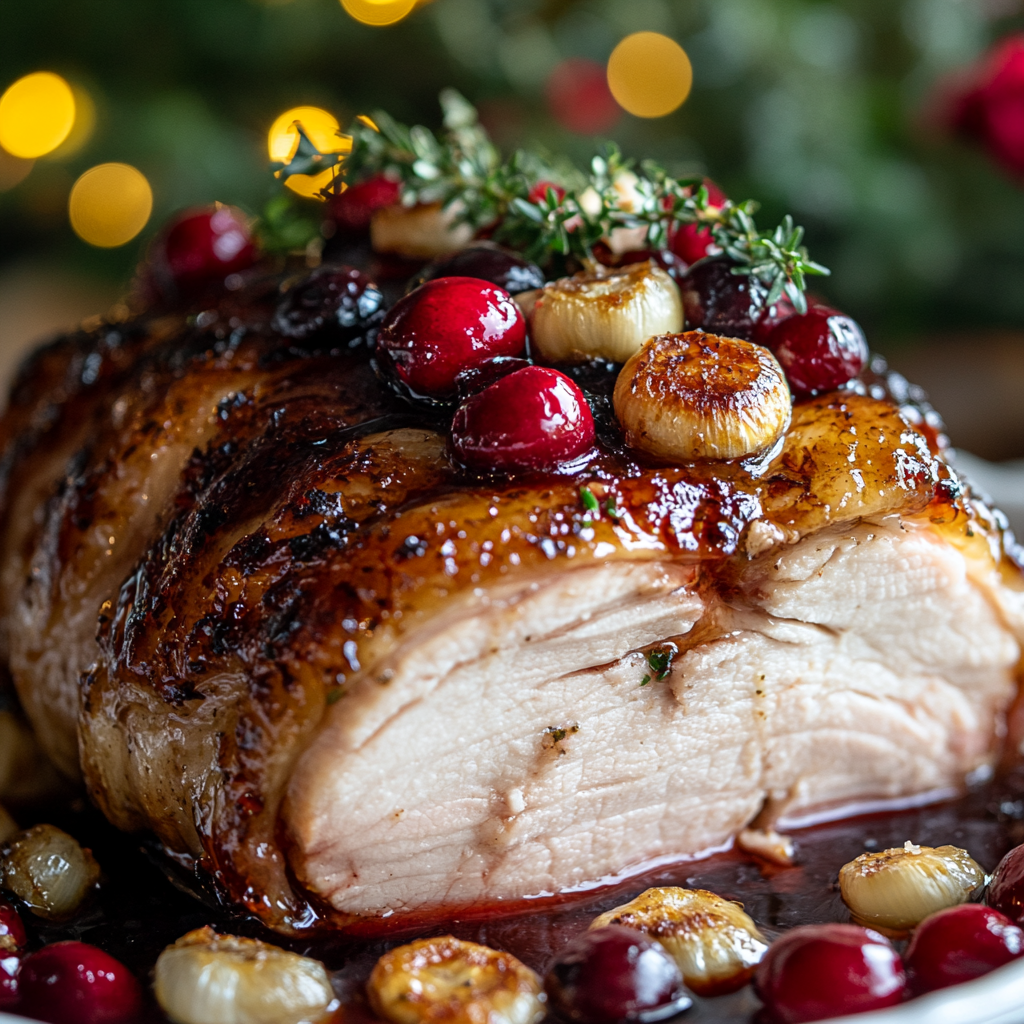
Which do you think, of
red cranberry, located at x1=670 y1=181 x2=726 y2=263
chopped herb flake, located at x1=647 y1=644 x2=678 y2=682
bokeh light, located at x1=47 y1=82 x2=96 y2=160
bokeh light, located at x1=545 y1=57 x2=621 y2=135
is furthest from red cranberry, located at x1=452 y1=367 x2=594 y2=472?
bokeh light, located at x1=47 y1=82 x2=96 y2=160

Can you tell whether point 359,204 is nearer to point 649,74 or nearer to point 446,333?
point 446,333

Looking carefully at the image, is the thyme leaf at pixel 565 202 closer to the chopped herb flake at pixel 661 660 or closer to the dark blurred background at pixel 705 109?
the chopped herb flake at pixel 661 660

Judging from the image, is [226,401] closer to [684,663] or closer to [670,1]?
[684,663]

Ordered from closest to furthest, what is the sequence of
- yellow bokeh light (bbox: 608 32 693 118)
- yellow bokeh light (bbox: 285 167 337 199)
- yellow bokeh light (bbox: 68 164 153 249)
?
yellow bokeh light (bbox: 285 167 337 199)
yellow bokeh light (bbox: 608 32 693 118)
yellow bokeh light (bbox: 68 164 153 249)

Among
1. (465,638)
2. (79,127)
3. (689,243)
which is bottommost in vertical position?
(465,638)

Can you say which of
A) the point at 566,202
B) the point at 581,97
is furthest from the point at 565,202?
the point at 581,97

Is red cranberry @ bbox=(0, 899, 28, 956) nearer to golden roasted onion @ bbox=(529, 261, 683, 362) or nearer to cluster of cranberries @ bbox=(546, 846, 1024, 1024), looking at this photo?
cluster of cranberries @ bbox=(546, 846, 1024, 1024)

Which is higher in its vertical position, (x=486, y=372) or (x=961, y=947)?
(x=486, y=372)
